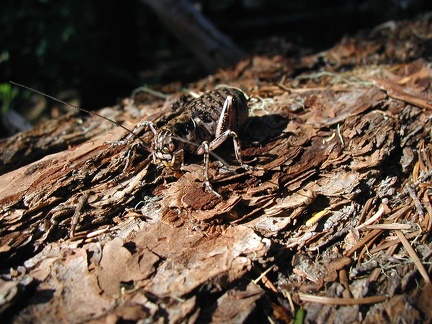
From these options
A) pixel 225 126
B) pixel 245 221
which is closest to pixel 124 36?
pixel 225 126

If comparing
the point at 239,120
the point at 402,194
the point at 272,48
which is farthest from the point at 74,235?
the point at 272,48

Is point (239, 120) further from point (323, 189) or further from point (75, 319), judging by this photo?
point (75, 319)

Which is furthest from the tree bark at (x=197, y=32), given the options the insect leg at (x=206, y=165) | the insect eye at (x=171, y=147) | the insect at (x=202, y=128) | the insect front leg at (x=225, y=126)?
the insect eye at (x=171, y=147)

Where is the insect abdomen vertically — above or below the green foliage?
below

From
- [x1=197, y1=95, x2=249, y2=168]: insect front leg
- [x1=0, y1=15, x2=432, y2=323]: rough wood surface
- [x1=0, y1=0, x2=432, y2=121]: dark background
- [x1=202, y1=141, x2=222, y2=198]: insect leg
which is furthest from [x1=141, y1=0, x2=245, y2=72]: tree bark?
[x1=202, y1=141, x2=222, y2=198]: insect leg

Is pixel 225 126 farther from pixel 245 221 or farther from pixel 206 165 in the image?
pixel 245 221

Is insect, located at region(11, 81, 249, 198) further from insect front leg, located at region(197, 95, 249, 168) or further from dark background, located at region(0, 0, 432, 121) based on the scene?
dark background, located at region(0, 0, 432, 121)
